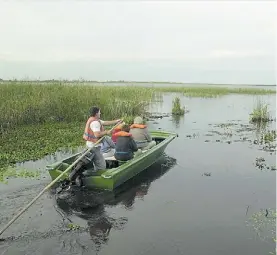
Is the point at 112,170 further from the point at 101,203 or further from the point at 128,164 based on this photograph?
the point at 101,203

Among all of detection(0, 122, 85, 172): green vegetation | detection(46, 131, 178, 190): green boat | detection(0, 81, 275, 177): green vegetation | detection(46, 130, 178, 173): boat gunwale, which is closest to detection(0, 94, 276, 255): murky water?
detection(46, 131, 178, 190): green boat

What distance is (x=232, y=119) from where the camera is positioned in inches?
880

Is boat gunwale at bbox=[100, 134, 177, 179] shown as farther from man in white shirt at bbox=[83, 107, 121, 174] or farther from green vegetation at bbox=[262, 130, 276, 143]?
green vegetation at bbox=[262, 130, 276, 143]

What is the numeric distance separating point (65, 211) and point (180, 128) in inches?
469

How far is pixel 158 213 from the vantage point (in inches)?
269

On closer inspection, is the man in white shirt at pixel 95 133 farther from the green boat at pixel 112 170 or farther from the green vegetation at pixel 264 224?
the green vegetation at pixel 264 224

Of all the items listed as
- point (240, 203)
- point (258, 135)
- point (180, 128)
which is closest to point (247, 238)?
point (240, 203)

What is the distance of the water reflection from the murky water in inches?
0.7

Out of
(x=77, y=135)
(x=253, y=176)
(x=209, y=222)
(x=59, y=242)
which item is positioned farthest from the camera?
(x=77, y=135)

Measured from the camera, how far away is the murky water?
18.0ft

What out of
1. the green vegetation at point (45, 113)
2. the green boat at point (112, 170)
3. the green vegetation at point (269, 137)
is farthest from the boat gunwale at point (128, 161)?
the green vegetation at point (269, 137)

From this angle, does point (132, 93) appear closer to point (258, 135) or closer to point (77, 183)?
point (258, 135)

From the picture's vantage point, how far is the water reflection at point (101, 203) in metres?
6.03

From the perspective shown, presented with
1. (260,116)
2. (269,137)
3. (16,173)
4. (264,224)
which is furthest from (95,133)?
(260,116)
